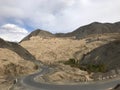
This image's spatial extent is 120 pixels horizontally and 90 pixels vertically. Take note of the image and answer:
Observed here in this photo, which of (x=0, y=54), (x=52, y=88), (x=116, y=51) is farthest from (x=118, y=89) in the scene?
(x=116, y=51)

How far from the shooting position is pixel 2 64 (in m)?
125

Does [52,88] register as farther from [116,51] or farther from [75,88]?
[116,51]

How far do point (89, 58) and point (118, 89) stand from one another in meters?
136

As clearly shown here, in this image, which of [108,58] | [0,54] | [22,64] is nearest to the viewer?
[22,64]

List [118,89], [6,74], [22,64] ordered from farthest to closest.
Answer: [22,64]
[6,74]
[118,89]

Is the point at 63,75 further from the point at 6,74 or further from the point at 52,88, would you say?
the point at 6,74

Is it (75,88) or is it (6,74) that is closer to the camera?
(75,88)

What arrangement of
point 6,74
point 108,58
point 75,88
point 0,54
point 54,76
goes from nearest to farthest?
point 75,88, point 54,76, point 6,74, point 0,54, point 108,58

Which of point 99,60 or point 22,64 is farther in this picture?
point 99,60

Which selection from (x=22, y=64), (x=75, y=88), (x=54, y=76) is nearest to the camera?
(x=75, y=88)

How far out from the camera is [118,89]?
1512 inches

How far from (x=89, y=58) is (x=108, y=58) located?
22.8 meters

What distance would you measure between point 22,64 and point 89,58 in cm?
5558

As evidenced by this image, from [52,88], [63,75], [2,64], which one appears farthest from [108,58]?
[52,88]
